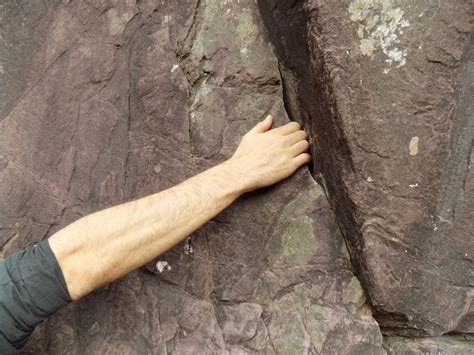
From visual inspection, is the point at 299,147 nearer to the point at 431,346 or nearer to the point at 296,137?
the point at 296,137

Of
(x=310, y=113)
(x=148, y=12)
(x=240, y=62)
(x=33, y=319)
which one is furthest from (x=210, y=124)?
(x=33, y=319)

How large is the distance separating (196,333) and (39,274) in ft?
2.07

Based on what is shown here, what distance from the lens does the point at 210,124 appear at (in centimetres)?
206

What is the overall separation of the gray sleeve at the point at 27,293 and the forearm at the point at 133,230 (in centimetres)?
3

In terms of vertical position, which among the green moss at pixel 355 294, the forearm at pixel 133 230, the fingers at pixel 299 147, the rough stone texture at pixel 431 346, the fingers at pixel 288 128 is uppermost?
the forearm at pixel 133 230

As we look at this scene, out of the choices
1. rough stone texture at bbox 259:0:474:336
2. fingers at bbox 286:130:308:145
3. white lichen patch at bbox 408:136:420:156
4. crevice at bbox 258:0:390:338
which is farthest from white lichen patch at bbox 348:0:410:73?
fingers at bbox 286:130:308:145

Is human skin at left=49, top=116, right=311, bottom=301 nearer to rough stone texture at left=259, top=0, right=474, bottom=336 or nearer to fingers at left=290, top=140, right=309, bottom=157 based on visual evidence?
fingers at left=290, top=140, right=309, bottom=157

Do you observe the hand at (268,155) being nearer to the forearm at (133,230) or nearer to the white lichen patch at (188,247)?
the forearm at (133,230)

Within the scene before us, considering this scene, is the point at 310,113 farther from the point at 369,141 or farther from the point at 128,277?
the point at 128,277

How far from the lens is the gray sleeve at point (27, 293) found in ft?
5.30

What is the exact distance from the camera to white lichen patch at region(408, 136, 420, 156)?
5.41 feet

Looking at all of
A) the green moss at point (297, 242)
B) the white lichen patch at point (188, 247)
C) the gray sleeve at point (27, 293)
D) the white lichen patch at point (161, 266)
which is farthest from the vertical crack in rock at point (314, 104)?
the gray sleeve at point (27, 293)

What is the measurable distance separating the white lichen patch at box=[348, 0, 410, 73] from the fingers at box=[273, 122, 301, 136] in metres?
0.42

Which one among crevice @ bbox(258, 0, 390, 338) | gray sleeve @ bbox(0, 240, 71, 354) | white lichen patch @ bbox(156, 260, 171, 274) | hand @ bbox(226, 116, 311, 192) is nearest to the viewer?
gray sleeve @ bbox(0, 240, 71, 354)
